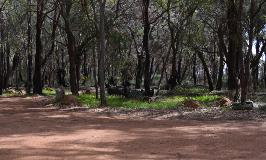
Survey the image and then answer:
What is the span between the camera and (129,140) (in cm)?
992

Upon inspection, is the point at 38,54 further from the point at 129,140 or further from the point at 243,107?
the point at 129,140

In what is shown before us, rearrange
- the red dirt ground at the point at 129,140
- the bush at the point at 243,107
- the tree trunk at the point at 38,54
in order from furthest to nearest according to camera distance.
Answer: the tree trunk at the point at 38,54
the bush at the point at 243,107
the red dirt ground at the point at 129,140

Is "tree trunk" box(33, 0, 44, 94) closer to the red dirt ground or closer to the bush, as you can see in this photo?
the bush

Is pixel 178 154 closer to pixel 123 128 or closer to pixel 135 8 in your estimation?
pixel 123 128

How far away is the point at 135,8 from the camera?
104ft

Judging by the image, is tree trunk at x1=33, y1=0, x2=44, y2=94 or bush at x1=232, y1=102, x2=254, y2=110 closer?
bush at x1=232, y1=102, x2=254, y2=110

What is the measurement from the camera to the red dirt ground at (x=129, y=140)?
8.15 meters

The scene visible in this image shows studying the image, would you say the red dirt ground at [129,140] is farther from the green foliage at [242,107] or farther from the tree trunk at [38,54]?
the tree trunk at [38,54]

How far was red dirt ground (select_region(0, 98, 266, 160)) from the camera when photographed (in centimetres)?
815

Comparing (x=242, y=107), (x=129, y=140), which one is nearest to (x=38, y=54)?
(x=242, y=107)

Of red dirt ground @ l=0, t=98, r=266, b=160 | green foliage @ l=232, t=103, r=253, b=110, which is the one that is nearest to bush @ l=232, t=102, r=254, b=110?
green foliage @ l=232, t=103, r=253, b=110

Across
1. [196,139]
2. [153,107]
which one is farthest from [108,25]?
[196,139]

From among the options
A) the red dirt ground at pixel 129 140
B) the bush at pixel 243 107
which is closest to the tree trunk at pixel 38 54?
the bush at pixel 243 107

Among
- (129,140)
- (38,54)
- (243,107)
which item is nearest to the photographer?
(129,140)
